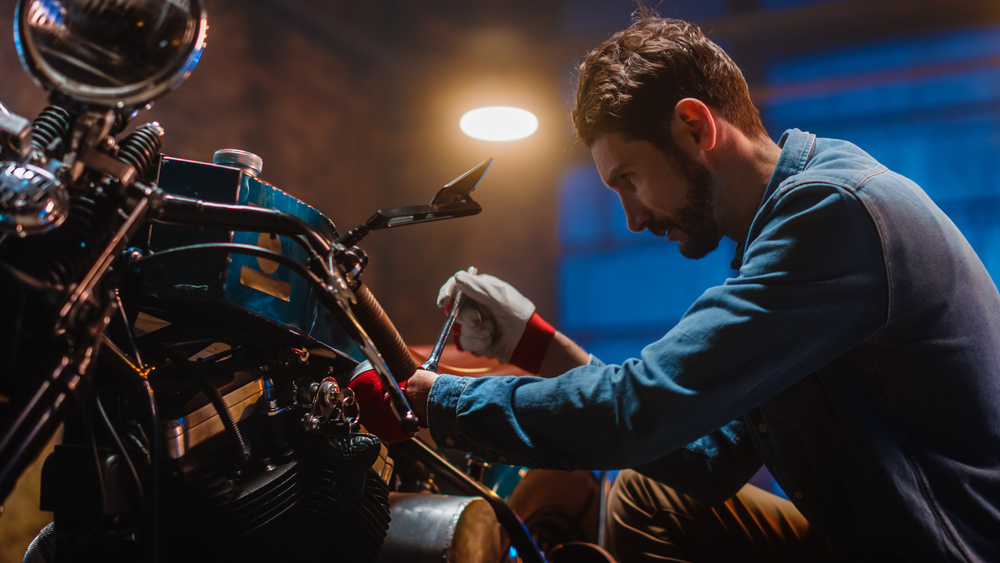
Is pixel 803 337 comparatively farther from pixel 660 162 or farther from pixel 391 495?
pixel 391 495

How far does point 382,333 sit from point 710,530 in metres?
0.77

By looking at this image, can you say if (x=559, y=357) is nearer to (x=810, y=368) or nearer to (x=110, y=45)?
(x=810, y=368)

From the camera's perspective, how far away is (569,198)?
380cm

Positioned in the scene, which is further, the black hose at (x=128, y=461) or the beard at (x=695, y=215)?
the beard at (x=695, y=215)

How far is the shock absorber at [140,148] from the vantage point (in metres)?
0.50

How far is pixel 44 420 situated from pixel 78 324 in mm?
67

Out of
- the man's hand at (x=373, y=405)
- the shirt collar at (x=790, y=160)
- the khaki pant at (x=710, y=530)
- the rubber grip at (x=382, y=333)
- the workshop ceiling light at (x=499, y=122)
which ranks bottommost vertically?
the khaki pant at (x=710, y=530)

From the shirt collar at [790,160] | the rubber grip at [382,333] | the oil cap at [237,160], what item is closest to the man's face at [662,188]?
the shirt collar at [790,160]

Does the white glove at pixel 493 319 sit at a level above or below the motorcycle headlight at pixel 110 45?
below

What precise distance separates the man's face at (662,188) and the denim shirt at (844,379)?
160 mm

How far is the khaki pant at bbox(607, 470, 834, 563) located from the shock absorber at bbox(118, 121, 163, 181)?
3.42 feet

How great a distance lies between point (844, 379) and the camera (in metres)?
0.80

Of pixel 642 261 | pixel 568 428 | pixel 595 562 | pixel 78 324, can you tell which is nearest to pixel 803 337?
pixel 568 428

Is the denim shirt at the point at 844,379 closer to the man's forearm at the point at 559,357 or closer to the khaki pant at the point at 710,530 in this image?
the khaki pant at the point at 710,530
